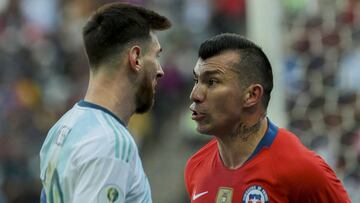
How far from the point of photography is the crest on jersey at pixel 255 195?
4391mm

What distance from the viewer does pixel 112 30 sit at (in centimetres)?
416

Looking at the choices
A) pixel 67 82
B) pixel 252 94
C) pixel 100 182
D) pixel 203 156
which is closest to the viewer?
pixel 100 182

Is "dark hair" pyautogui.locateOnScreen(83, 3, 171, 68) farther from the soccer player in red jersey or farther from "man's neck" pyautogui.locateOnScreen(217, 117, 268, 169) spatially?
"man's neck" pyautogui.locateOnScreen(217, 117, 268, 169)

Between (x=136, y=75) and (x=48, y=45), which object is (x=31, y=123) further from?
(x=136, y=75)

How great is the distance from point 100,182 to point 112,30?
74cm

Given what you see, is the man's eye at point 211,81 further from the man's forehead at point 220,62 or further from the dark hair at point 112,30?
the dark hair at point 112,30

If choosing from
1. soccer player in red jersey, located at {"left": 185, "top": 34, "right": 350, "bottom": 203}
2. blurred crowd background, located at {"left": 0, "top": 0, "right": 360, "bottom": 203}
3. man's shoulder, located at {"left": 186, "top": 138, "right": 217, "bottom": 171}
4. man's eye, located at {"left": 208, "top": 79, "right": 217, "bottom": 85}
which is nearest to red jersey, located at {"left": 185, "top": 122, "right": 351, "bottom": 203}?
soccer player in red jersey, located at {"left": 185, "top": 34, "right": 350, "bottom": 203}

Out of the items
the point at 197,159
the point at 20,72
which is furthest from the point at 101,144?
the point at 20,72

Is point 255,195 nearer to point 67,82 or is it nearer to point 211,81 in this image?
point 211,81

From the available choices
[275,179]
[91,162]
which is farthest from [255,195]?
[91,162]

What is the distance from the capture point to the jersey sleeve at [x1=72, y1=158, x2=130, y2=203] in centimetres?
376

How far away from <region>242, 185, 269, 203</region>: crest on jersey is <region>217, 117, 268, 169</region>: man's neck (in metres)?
0.18

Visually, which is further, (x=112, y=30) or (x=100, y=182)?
(x=112, y=30)

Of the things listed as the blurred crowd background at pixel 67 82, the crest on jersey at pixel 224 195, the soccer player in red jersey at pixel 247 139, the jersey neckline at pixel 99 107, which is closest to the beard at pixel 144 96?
the jersey neckline at pixel 99 107
